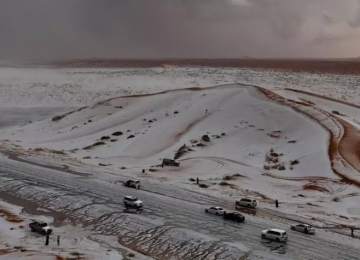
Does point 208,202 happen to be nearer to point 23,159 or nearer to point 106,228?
point 106,228

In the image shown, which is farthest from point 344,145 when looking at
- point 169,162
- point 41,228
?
point 41,228

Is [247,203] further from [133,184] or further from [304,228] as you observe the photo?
[133,184]

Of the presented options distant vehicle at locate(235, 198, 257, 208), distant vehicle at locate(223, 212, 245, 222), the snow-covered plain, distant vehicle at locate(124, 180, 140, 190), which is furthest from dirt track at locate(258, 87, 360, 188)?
distant vehicle at locate(124, 180, 140, 190)

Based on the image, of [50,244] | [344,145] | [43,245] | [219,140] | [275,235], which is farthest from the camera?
[219,140]

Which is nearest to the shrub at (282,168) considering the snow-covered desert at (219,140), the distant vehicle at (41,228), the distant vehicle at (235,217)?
the snow-covered desert at (219,140)

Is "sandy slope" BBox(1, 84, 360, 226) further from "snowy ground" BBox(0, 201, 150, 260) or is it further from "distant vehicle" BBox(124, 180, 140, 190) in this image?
"snowy ground" BBox(0, 201, 150, 260)

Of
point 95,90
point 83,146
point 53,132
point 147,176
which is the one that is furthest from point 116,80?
point 147,176
